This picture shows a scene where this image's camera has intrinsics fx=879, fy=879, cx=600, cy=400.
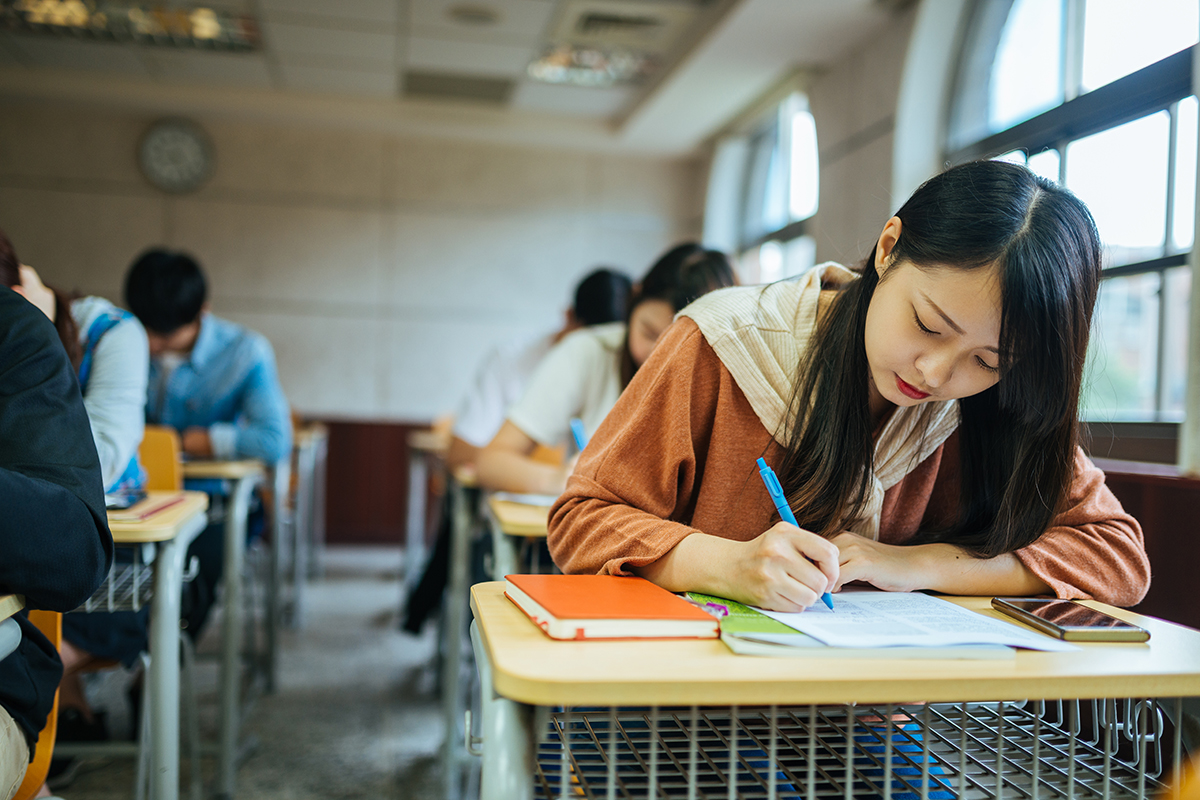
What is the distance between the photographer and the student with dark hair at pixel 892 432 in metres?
0.94

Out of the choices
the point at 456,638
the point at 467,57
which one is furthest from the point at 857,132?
the point at 456,638

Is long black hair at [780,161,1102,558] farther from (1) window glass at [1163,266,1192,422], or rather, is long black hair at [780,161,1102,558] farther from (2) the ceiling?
(2) the ceiling

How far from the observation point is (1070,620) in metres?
0.89

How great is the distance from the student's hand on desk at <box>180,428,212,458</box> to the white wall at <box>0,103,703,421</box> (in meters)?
3.09

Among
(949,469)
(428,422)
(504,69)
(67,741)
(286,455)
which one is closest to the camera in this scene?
(949,469)

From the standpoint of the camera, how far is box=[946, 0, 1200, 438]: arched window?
2.29 metres

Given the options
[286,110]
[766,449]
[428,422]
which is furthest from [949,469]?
Result: [286,110]

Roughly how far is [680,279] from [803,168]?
2.96 m

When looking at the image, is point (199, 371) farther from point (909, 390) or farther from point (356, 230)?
point (356, 230)

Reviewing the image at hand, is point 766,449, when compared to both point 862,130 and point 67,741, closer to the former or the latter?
point 67,741

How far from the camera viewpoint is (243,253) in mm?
5844

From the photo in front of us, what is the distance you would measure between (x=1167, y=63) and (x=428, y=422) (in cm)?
465

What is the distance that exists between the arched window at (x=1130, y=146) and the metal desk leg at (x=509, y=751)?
1767mm

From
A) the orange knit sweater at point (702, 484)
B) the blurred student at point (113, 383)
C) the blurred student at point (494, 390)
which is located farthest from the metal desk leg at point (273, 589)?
the orange knit sweater at point (702, 484)
